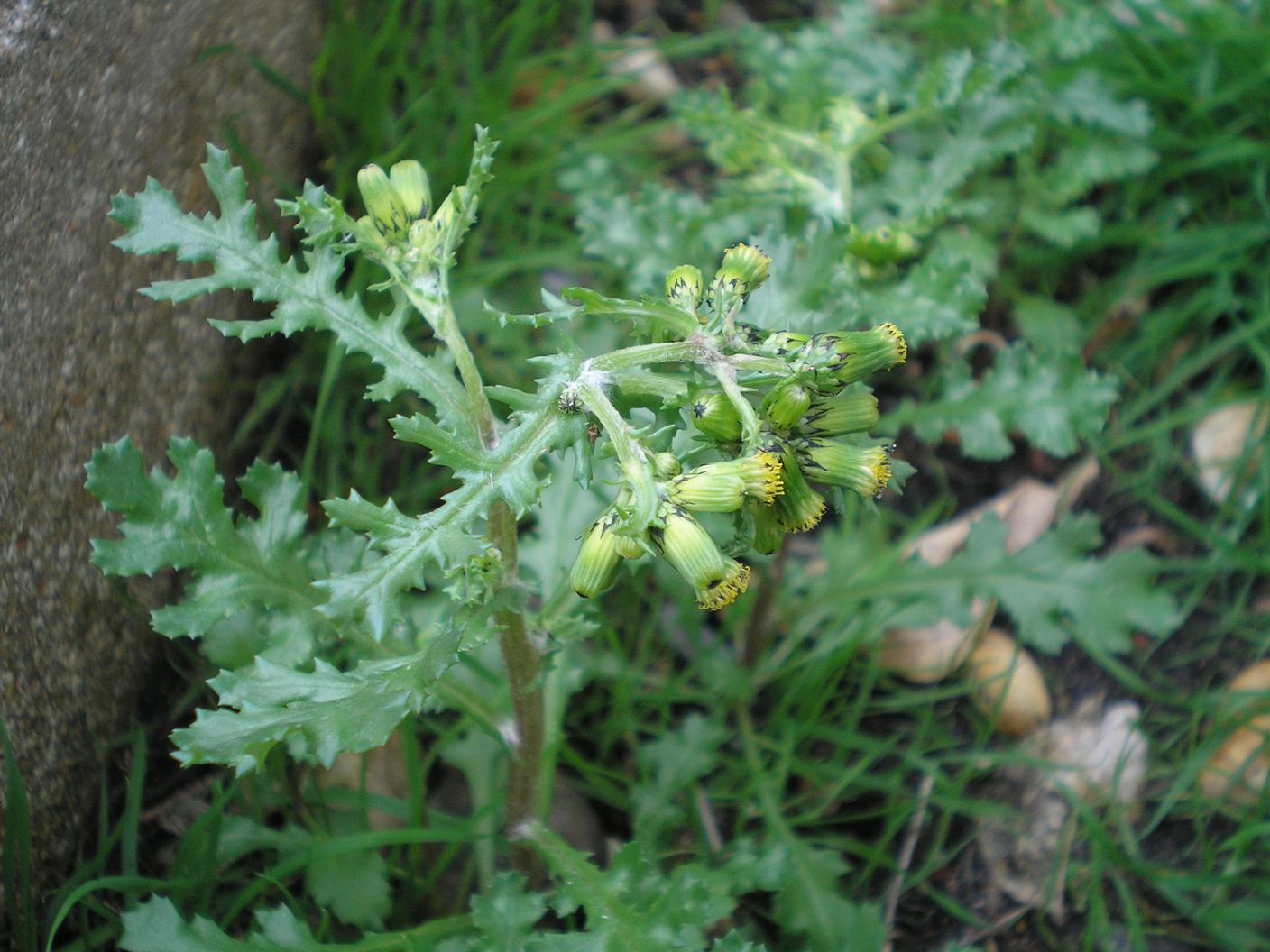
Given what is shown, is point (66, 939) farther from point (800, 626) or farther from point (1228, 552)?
point (1228, 552)

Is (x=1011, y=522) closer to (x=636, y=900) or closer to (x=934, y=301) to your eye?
(x=934, y=301)

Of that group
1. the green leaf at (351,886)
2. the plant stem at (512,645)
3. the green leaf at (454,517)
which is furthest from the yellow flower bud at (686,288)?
the green leaf at (351,886)

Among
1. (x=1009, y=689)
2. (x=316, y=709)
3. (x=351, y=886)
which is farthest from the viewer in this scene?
(x=1009, y=689)

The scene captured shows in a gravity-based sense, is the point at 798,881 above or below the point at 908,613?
below

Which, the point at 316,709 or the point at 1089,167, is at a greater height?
the point at 1089,167

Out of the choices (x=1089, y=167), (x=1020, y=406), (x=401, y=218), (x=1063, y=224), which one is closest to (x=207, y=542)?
(x=401, y=218)

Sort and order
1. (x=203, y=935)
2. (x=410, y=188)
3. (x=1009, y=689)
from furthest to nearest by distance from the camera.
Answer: (x=1009, y=689)
(x=203, y=935)
(x=410, y=188)

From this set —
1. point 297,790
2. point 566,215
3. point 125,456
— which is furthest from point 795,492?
point 566,215
